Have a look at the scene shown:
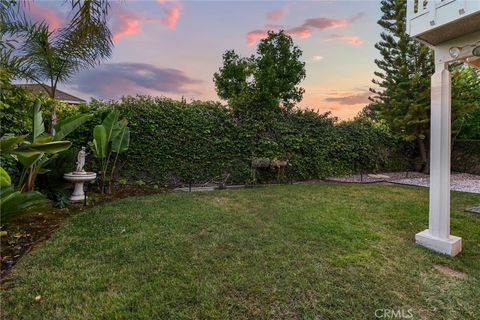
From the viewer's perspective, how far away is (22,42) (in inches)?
209

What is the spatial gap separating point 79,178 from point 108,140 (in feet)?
3.25

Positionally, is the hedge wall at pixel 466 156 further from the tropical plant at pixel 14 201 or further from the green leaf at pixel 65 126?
the tropical plant at pixel 14 201

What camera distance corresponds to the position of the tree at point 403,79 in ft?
34.0

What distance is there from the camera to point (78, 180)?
5215 millimetres

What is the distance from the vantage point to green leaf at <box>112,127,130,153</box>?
5789mm

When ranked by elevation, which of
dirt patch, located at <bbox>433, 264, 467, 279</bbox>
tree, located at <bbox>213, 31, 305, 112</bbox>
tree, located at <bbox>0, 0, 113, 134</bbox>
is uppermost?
tree, located at <bbox>213, 31, 305, 112</bbox>

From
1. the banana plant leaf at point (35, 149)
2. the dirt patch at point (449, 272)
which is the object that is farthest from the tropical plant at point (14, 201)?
the dirt patch at point (449, 272)

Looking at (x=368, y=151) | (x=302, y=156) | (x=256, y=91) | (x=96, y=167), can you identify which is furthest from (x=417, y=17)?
(x=256, y=91)

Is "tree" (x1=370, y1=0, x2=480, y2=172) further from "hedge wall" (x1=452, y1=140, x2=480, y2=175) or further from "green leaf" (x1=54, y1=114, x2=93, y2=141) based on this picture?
"green leaf" (x1=54, y1=114, x2=93, y2=141)

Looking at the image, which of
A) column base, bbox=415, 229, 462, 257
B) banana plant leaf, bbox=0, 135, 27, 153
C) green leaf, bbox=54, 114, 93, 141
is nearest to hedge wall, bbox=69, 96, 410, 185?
green leaf, bbox=54, 114, 93, 141

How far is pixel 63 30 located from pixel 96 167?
316 cm

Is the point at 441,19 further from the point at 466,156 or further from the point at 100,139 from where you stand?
the point at 466,156

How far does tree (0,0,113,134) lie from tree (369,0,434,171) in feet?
36.1

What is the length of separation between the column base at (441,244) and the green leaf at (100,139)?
5794 millimetres
